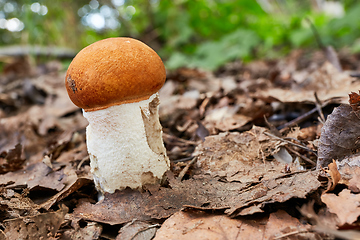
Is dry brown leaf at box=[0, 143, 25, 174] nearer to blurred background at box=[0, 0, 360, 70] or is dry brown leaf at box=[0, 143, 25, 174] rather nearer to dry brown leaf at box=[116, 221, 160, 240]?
dry brown leaf at box=[116, 221, 160, 240]

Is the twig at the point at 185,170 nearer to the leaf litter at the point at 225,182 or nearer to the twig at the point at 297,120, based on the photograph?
the leaf litter at the point at 225,182

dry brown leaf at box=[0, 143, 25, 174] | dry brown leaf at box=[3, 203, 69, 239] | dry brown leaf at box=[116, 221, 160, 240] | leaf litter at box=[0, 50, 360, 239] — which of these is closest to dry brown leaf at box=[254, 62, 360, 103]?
leaf litter at box=[0, 50, 360, 239]

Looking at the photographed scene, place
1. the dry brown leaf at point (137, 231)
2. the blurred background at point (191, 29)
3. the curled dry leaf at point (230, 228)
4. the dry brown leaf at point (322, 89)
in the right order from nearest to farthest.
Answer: the curled dry leaf at point (230, 228), the dry brown leaf at point (137, 231), the dry brown leaf at point (322, 89), the blurred background at point (191, 29)

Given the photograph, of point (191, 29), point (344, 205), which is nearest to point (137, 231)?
point (344, 205)

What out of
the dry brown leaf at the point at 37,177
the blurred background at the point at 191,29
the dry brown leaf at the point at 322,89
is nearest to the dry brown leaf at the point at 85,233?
the dry brown leaf at the point at 37,177

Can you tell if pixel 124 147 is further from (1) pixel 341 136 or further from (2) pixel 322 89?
(2) pixel 322 89

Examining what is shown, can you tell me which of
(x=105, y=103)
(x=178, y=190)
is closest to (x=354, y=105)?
(x=178, y=190)
